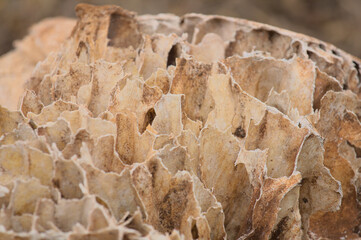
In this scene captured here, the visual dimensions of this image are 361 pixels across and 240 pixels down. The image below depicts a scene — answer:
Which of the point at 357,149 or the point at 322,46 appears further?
the point at 322,46

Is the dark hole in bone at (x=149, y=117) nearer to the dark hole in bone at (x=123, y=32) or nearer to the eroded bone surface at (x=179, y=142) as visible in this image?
the eroded bone surface at (x=179, y=142)

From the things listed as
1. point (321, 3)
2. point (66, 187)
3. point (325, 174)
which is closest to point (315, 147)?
point (325, 174)

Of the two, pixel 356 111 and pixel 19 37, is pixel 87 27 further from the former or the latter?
pixel 19 37

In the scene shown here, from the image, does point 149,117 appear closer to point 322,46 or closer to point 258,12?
point 322,46

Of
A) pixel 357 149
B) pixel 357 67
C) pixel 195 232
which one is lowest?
pixel 195 232

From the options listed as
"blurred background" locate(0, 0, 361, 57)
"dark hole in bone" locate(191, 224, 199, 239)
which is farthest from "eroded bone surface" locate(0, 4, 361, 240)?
"blurred background" locate(0, 0, 361, 57)

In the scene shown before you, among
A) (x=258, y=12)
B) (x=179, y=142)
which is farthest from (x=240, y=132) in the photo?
(x=258, y=12)
